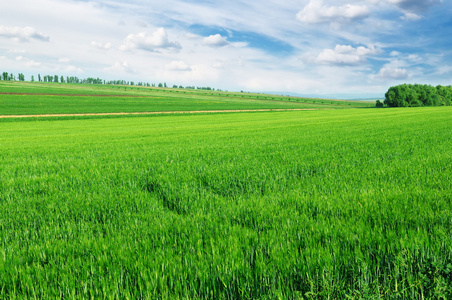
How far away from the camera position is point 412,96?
371 feet

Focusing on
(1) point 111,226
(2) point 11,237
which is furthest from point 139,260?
(2) point 11,237

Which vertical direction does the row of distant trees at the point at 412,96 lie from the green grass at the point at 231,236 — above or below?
above

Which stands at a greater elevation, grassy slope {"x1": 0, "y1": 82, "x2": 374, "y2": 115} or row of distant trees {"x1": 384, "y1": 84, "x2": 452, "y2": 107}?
row of distant trees {"x1": 384, "y1": 84, "x2": 452, "y2": 107}

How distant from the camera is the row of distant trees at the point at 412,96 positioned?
113188 mm

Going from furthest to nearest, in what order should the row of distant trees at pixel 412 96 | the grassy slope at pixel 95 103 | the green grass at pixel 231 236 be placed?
the row of distant trees at pixel 412 96 → the grassy slope at pixel 95 103 → the green grass at pixel 231 236

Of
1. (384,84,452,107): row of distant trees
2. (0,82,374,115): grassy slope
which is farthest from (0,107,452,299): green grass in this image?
(384,84,452,107): row of distant trees

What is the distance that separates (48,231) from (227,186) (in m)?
3.68

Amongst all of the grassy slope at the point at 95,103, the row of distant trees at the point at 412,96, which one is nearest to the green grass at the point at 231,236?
the grassy slope at the point at 95,103

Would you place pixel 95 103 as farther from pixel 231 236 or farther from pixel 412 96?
pixel 412 96

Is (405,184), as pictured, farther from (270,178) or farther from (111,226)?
(111,226)

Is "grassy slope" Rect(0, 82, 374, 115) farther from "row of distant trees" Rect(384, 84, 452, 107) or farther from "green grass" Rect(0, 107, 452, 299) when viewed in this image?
"green grass" Rect(0, 107, 452, 299)

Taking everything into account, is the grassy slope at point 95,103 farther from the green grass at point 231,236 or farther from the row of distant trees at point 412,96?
the green grass at point 231,236

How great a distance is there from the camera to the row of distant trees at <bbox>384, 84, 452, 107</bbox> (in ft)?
371

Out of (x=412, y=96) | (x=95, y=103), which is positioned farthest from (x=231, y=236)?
(x=412, y=96)
